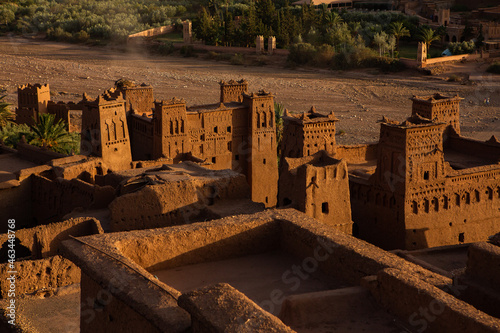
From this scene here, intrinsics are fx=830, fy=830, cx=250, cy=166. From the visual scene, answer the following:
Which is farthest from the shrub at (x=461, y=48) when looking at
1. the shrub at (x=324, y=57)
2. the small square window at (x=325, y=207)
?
the small square window at (x=325, y=207)

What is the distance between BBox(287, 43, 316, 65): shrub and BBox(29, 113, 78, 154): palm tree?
33972 millimetres

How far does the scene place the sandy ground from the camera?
155 feet

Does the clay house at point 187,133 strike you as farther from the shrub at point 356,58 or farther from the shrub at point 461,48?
the shrub at point 461,48

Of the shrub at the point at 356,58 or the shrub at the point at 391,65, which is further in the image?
the shrub at the point at 356,58

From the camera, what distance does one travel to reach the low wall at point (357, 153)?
27.0 metres

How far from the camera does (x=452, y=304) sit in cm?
781

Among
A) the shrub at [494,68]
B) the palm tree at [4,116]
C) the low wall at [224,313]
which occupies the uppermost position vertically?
the low wall at [224,313]

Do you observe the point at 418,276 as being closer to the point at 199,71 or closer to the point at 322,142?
the point at 322,142

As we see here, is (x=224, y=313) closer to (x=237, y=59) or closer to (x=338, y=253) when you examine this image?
(x=338, y=253)

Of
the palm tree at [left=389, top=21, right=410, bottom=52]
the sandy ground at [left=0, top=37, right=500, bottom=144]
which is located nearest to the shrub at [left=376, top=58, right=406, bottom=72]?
the sandy ground at [left=0, top=37, right=500, bottom=144]

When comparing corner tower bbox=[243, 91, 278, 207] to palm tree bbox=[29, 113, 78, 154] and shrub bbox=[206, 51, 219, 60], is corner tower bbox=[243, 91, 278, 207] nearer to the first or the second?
palm tree bbox=[29, 113, 78, 154]

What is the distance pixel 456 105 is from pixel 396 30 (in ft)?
120

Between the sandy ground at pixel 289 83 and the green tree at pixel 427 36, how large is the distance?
14.7 feet

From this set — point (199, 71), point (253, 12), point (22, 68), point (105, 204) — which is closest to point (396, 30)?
point (253, 12)
